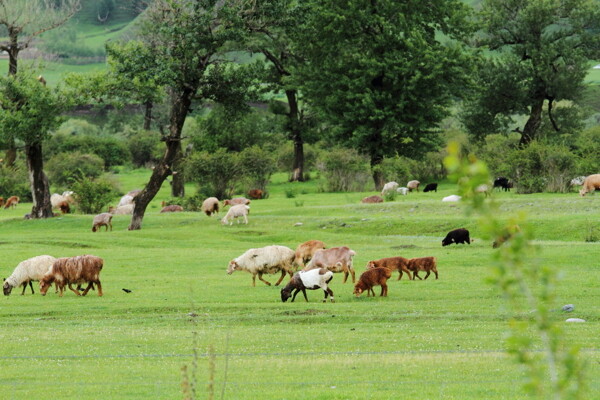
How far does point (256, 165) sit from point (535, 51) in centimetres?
2468

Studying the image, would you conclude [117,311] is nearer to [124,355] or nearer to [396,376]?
[124,355]

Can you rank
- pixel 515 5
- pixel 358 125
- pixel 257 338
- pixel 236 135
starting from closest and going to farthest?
pixel 257 338 < pixel 358 125 < pixel 515 5 < pixel 236 135

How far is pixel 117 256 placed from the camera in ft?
114

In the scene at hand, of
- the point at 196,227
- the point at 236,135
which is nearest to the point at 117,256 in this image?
the point at 196,227

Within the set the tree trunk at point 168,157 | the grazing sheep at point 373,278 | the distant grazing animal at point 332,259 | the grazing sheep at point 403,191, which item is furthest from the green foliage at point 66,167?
the grazing sheep at point 373,278

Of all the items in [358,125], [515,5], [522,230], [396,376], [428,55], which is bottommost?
[396,376]

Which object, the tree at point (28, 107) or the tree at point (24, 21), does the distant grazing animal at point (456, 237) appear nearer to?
the tree at point (28, 107)

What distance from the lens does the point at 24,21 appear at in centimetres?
4891

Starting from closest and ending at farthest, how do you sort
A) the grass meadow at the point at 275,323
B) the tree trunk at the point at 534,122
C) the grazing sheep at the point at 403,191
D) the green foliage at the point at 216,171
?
the grass meadow at the point at 275,323
the grazing sheep at the point at 403,191
the green foliage at the point at 216,171
the tree trunk at the point at 534,122

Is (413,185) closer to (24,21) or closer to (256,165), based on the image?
(256,165)

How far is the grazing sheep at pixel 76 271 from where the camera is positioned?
24.5m

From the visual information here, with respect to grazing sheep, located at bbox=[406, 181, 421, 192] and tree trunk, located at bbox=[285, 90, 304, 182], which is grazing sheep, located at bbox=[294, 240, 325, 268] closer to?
grazing sheep, located at bbox=[406, 181, 421, 192]

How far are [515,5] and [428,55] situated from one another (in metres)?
18.7

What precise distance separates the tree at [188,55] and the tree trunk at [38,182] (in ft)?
23.7
